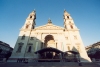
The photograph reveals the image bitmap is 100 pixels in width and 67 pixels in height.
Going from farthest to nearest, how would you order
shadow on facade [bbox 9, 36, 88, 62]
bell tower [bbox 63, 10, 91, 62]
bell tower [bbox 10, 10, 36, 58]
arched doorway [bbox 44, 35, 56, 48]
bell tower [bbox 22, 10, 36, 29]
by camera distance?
bell tower [bbox 22, 10, 36, 29], arched doorway [bbox 44, 35, 56, 48], bell tower [bbox 10, 10, 36, 58], bell tower [bbox 63, 10, 91, 62], shadow on facade [bbox 9, 36, 88, 62]

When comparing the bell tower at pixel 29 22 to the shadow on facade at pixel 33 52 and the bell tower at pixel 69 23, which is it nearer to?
the shadow on facade at pixel 33 52

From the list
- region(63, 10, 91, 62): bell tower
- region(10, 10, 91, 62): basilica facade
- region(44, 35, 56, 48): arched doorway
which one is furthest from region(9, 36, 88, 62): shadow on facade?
region(44, 35, 56, 48): arched doorway

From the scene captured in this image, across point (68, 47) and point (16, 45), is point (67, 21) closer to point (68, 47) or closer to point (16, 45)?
point (68, 47)

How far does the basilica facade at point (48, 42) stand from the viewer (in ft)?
76.6

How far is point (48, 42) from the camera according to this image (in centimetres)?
3045

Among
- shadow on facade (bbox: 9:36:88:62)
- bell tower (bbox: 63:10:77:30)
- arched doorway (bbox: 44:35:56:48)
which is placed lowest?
shadow on facade (bbox: 9:36:88:62)

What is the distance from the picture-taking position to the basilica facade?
76.6ft

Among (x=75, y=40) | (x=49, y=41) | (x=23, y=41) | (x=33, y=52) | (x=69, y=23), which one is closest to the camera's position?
(x=33, y=52)

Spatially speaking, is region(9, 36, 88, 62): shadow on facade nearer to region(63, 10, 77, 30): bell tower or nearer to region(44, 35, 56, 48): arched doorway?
region(44, 35, 56, 48): arched doorway

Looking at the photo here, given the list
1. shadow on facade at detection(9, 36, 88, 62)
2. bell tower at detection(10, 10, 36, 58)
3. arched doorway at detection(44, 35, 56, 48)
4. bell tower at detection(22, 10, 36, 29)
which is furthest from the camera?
bell tower at detection(22, 10, 36, 29)

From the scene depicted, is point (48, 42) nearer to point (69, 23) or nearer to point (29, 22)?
point (29, 22)

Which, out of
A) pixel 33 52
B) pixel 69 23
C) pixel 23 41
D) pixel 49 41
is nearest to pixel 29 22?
pixel 23 41

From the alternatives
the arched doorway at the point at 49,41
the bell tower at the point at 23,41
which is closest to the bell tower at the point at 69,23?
the arched doorway at the point at 49,41

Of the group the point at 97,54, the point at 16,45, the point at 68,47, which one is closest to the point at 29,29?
the point at 16,45
